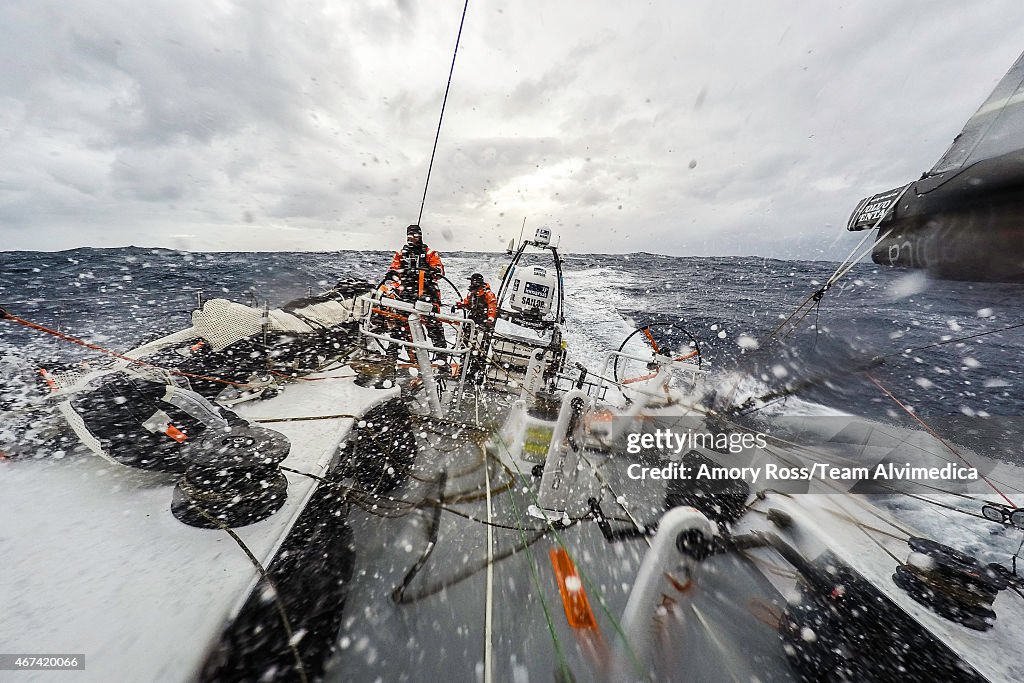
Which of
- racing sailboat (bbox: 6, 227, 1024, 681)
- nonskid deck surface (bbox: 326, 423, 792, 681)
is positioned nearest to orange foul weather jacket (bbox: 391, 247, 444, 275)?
racing sailboat (bbox: 6, 227, 1024, 681)

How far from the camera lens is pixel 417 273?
20.2 feet

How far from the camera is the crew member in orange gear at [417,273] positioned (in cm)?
596

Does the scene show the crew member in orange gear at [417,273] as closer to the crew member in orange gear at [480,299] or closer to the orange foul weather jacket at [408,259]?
the orange foul weather jacket at [408,259]

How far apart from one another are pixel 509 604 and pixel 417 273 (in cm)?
510

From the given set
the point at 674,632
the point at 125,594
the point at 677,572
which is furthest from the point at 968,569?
the point at 125,594

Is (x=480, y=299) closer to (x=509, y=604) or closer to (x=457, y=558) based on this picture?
(x=457, y=558)

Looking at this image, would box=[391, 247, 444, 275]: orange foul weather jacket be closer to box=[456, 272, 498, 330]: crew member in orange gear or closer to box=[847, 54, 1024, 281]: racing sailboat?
box=[456, 272, 498, 330]: crew member in orange gear

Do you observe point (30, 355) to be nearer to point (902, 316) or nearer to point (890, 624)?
point (890, 624)

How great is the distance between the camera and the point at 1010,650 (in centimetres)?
225

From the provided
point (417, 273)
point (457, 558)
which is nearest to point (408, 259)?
point (417, 273)

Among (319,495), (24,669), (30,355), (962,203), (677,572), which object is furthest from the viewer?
(30,355)

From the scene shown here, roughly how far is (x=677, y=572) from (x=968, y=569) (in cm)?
223

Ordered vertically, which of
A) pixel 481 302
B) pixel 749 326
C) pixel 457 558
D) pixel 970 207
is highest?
pixel 970 207

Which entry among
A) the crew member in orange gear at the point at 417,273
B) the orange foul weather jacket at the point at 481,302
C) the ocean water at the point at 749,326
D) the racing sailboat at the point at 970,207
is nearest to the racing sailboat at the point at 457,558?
the crew member in orange gear at the point at 417,273
